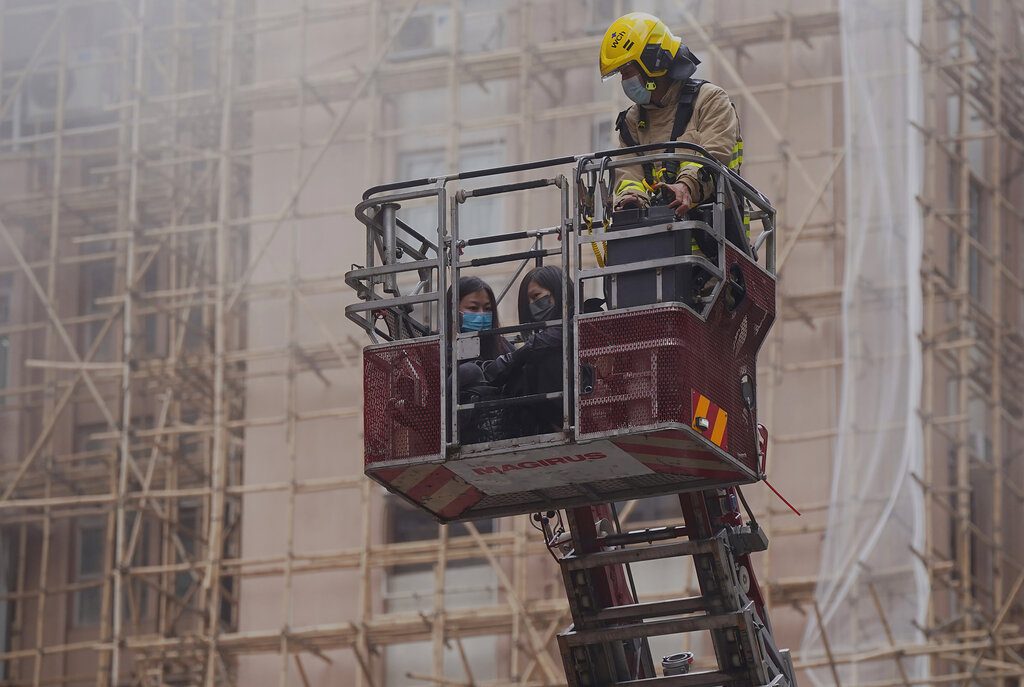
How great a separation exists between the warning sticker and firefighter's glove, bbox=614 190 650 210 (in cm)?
124

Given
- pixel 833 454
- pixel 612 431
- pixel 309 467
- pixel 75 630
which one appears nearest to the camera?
Answer: pixel 612 431

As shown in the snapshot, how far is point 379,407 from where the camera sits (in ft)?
35.5

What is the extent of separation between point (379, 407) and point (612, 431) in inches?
49.2

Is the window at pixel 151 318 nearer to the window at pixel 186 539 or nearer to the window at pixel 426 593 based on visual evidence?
the window at pixel 186 539

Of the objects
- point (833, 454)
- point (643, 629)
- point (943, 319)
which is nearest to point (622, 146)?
point (643, 629)

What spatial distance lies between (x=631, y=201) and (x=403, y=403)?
1473mm

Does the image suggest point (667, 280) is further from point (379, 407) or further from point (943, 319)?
point (943, 319)

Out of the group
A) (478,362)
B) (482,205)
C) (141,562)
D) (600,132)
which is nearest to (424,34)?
(482,205)

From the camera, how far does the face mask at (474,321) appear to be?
435 inches

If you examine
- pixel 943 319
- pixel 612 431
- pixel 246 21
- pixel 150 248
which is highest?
pixel 246 21

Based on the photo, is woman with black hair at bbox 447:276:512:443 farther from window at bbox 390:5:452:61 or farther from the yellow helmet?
window at bbox 390:5:452:61

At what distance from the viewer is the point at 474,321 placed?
11.1 meters

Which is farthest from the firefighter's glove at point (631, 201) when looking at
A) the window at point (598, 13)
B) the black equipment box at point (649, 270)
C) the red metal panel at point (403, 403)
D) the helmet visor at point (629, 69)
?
the window at point (598, 13)

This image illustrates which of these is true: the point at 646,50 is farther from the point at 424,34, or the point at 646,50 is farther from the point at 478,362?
the point at 424,34
